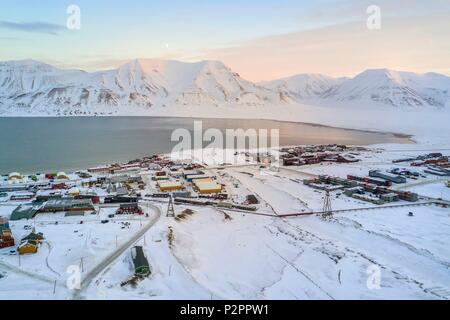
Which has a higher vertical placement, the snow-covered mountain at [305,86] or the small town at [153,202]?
the snow-covered mountain at [305,86]

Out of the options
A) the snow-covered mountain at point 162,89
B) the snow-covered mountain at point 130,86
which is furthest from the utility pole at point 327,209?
the snow-covered mountain at point 130,86

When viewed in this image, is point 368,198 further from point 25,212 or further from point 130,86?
point 130,86

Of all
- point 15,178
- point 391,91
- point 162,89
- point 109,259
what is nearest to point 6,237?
point 109,259

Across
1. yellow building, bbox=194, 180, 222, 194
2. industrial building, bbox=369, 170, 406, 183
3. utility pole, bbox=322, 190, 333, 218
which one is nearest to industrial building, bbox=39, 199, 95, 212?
yellow building, bbox=194, 180, 222, 194

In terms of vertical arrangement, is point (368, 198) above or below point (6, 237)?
below

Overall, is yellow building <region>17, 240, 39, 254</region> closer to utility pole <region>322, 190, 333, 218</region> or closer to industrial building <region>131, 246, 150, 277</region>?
industrial building <region>131, 246, 150, 277</region>

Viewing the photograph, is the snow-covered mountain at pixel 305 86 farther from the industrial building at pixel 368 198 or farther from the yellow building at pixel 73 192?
the yellow building at pixel 73 192
